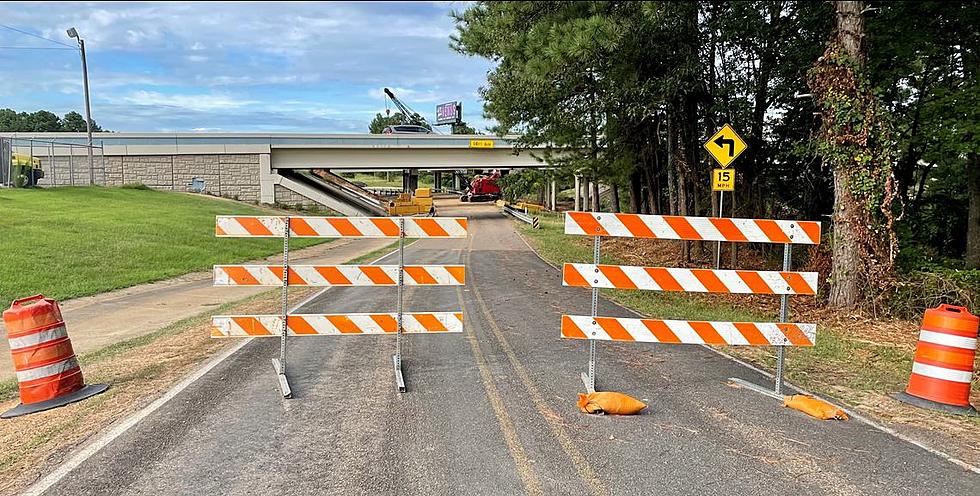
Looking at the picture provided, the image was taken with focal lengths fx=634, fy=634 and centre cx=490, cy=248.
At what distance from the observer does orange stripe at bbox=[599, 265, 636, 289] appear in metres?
6.09

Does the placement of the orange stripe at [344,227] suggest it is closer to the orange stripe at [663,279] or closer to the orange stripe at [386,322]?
the orange stripe at [386,322]

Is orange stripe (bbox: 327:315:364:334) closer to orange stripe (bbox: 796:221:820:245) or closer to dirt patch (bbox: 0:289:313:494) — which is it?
dirt patch (bbox: 0:289:313:494)

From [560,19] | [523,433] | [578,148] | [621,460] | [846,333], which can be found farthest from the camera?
[578,148]

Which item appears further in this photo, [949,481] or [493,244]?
[493,244]

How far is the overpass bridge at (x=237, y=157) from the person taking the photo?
1732 inches

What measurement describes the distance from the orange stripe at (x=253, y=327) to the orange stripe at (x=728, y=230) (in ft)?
15.1

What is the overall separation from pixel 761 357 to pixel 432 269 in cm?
415

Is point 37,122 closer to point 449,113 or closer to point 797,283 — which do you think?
point 449,113

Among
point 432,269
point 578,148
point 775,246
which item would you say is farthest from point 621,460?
point 578,148

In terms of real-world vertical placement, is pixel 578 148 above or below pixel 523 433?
above

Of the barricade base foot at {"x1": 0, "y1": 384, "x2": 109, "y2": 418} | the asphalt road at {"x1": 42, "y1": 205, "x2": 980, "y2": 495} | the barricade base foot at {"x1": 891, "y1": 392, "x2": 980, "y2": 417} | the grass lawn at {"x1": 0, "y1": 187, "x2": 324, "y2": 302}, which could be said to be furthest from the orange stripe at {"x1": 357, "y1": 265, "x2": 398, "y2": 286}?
the grass lawn at {"x1": 0, "y1": 187, "x2": 324, "y2": 302}

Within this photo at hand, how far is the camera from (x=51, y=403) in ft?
19.2

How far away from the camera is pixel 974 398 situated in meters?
6.27

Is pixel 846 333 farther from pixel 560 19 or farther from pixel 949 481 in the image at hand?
pixel 560 19
